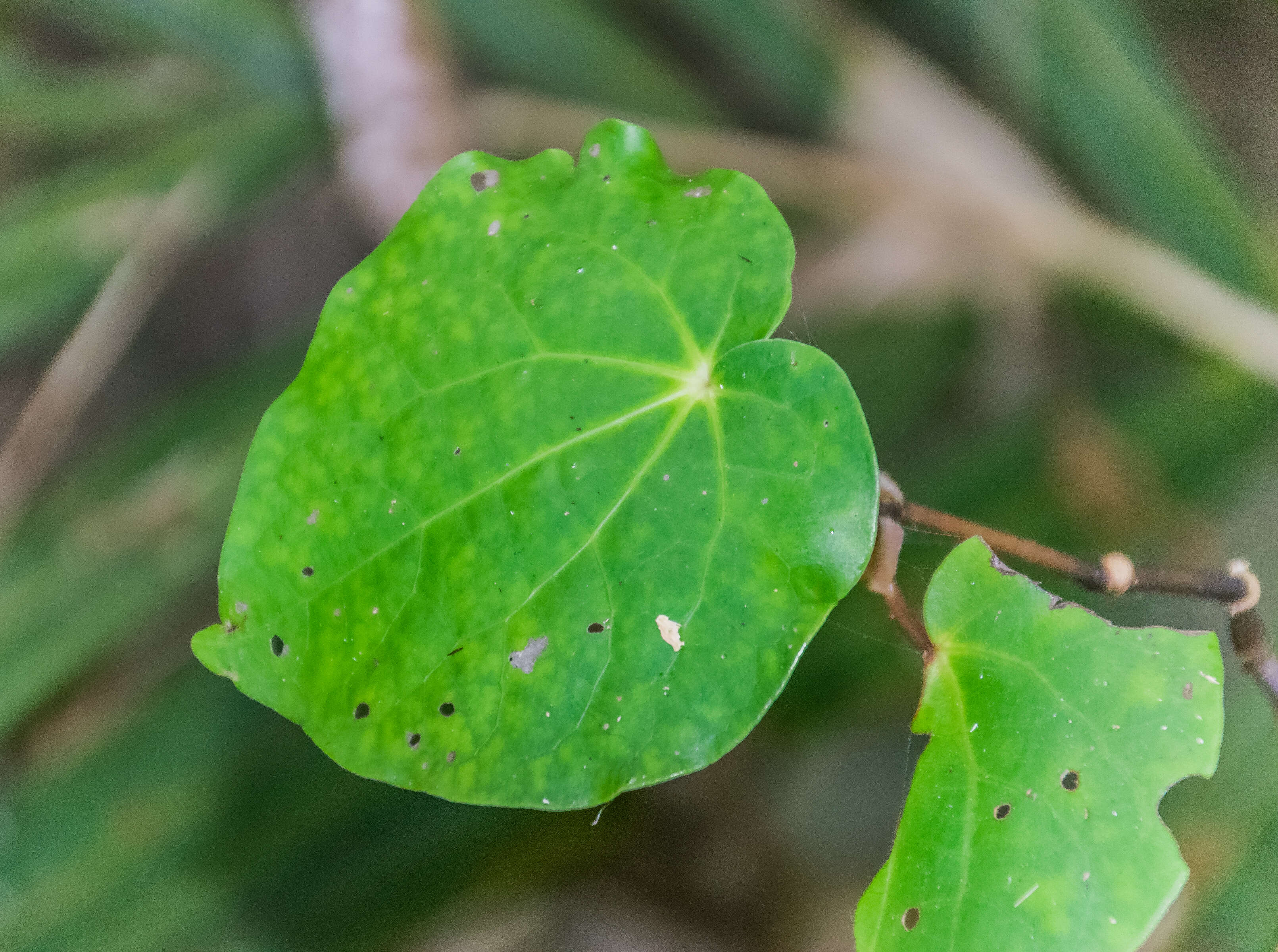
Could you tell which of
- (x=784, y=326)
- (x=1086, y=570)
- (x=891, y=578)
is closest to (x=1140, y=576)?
(x=1086, y=570)

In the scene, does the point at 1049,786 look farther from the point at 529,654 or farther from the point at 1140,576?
the point at 529,654

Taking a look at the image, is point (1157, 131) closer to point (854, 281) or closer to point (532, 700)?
point (854, 281)

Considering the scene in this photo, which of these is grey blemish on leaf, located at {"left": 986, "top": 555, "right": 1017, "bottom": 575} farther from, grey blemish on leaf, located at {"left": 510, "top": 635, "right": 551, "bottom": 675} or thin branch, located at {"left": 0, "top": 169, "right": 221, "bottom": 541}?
thin branch, located at {"left": 0, "top": 169, "right": 221, "bottom": 541}

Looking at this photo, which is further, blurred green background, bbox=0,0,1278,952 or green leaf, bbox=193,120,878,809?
blurred green background, bbox=0,0,1278,952

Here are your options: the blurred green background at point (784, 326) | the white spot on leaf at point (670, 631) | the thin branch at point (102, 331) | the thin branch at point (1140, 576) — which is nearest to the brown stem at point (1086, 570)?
the thin branch at point (1140, 576)

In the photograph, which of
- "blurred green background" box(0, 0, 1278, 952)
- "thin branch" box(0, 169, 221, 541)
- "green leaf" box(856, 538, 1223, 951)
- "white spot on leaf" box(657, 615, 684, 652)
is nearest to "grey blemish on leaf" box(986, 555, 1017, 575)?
"green leaf" box(856, 538, 1223, 951)

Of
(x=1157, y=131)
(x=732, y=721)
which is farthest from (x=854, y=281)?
(x=732, y=721)

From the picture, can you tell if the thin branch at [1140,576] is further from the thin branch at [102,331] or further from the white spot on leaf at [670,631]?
the thin branch at [102,331]
